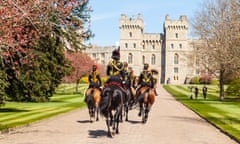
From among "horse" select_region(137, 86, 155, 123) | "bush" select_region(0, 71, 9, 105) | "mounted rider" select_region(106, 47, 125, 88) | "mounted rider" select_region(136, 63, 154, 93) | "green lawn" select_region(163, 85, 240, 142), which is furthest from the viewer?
"bush" select_region(0, 71, 9, 105)

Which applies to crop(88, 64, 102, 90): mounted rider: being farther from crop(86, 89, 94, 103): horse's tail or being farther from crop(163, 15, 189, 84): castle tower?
crop(163, 15, 189, 84): castle tower

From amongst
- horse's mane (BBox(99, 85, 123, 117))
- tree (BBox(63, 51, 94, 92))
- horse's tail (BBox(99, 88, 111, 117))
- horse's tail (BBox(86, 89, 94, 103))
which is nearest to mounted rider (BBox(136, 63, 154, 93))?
horse's tail (BBox(86, 89, 94, 103))

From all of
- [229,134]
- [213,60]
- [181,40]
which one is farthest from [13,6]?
[181,40]

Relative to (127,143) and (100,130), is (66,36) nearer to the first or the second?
(100,130)

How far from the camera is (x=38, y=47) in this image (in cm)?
2898

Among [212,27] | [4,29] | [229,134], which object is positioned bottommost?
[229,134]

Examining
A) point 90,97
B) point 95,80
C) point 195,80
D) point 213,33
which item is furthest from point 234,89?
point 195,80

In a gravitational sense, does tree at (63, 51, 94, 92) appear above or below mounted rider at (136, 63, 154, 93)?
above

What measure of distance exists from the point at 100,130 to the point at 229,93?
45728 millimetres

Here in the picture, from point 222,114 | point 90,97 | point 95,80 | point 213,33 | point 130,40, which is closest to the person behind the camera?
point 90,97

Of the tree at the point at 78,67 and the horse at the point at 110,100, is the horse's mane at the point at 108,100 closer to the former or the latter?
the horse at the point at 110,100

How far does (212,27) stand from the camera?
48312 millimetres

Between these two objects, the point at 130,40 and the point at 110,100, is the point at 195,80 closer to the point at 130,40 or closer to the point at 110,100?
the point at 130,40

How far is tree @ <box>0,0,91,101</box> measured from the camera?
43.9ft
